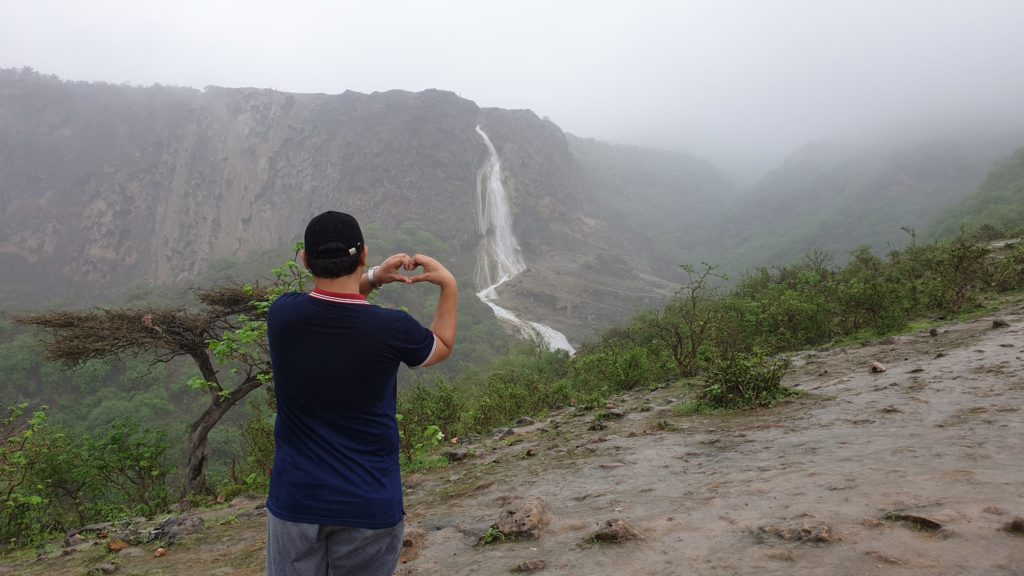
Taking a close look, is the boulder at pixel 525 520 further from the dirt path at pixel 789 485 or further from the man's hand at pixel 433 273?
the man's hand at pixel 433 273

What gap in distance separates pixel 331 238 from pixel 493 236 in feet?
200

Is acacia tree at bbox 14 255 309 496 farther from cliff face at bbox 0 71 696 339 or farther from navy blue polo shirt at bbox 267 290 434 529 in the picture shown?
cliff face at bbox 0 71 696 339

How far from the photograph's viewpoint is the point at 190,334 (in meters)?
7.51

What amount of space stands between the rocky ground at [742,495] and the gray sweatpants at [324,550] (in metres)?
1.44

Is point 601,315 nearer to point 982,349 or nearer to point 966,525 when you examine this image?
point 982,349

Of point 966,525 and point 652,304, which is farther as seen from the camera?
point 652,304

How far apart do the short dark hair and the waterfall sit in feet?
140

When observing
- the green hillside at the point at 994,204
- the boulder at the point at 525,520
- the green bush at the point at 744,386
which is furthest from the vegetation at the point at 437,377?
the green hillside at the point at 994,204

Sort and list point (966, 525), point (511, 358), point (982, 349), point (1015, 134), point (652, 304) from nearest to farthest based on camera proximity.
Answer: point (966, 525), point (982, 349), point (511, 358), point (652, 304), point (1015, 134)

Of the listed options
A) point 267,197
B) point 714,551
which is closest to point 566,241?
point 267,197

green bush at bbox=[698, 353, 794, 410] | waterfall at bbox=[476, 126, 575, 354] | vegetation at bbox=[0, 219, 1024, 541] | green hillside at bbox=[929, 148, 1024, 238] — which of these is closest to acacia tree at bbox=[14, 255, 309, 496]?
vegetation at bbox=[0, 219, 1024, 541]

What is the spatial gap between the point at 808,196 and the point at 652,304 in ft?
144

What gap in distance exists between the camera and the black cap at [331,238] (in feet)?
5.91

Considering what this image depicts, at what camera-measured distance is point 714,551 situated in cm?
274
